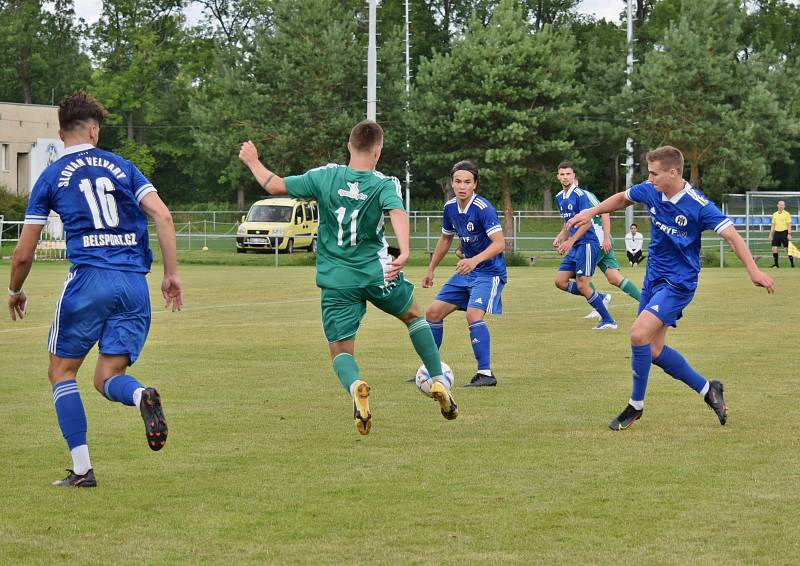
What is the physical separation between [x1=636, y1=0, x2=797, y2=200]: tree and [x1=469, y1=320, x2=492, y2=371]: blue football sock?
43344 mm

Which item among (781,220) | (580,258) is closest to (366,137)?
(580,258)

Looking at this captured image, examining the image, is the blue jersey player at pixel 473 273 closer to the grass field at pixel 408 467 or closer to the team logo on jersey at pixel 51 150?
the grass field at pixel 408 467

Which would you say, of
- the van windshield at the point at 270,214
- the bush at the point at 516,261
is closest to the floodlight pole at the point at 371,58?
the bush at the point at 516,261

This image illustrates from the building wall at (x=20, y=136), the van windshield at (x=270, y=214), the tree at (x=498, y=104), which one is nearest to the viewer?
the van windshield at (x=270, y=214)

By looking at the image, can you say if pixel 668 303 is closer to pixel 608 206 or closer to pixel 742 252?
pixel 742 252

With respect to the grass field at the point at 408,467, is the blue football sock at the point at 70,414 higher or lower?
higher

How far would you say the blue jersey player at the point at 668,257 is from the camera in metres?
8.55

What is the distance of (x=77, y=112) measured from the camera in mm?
6785

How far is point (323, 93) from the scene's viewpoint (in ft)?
191

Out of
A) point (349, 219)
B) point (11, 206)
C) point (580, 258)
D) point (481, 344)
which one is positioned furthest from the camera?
point (11, 206)

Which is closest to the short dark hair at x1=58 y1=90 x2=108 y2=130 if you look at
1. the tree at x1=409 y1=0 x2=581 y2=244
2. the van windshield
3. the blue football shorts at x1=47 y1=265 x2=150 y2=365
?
the blue football shorts at x1=47 y1=265 x2=150 y2=365

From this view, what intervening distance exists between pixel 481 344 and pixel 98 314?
16.8 ft

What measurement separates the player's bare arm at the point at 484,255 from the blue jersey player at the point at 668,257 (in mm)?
1535

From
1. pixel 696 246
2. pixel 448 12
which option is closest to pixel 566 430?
pixel 696 246
